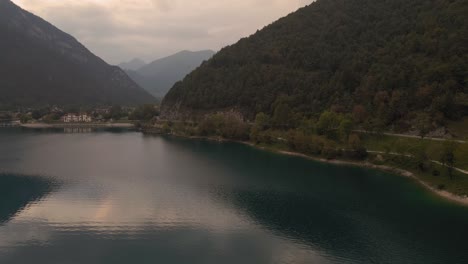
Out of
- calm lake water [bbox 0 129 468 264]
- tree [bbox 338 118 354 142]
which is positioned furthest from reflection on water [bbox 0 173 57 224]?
tree [bbox 338 118 354 142]

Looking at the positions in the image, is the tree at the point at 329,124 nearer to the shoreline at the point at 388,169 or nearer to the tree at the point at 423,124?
the shoreline at the point at 388,169

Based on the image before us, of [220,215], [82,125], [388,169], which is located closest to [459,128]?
[388,169]

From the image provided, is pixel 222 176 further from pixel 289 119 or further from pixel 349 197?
pixel 289 119

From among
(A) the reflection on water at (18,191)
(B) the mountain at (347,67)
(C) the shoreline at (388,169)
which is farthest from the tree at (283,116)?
(A) the reflection on water at (18,191)

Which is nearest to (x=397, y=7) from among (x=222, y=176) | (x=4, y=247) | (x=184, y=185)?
(x=222, y=176)

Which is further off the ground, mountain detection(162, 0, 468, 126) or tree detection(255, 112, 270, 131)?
mountain detection(162, 0, 468, 126)

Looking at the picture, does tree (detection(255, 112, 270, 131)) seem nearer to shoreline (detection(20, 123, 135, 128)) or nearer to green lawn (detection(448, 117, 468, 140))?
green lawn (detection(448, 117, 468, 140))

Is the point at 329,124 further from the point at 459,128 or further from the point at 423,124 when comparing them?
the point at 459,128
